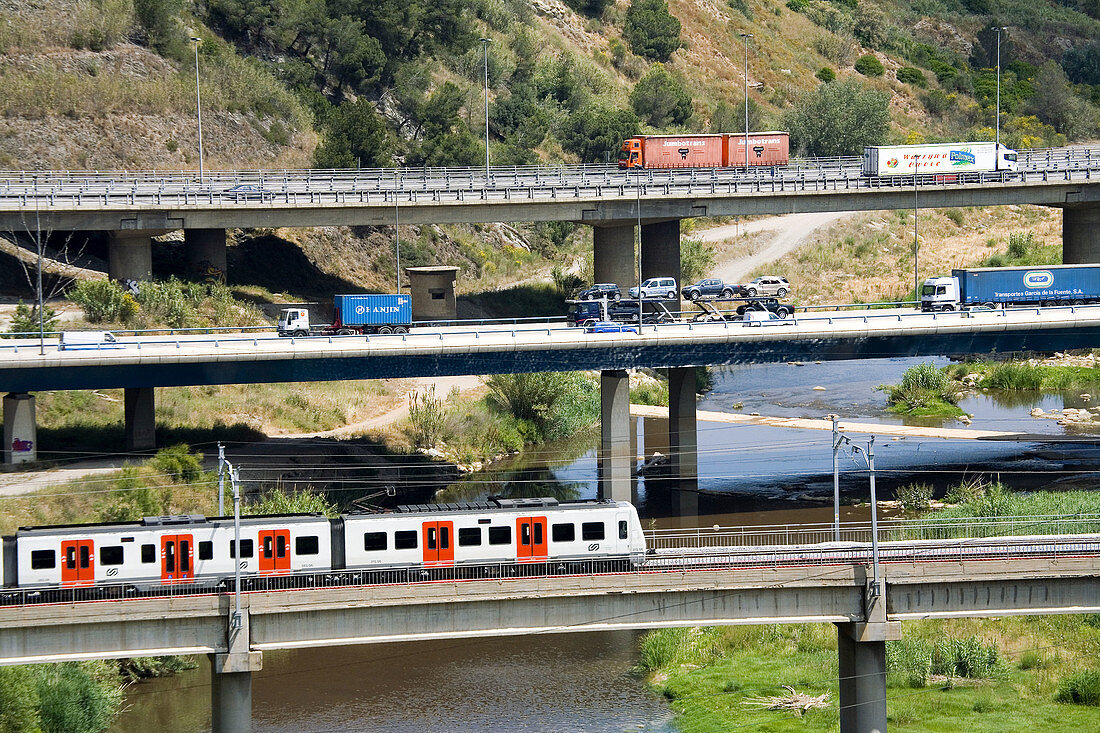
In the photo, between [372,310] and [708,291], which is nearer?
[372,310]

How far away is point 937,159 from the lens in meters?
105

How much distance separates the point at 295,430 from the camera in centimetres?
8412

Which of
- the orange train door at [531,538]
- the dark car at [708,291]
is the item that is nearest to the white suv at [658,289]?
the dark car at [708,291]

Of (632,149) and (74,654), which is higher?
(632,149)

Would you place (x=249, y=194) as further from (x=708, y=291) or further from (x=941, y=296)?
(x=941, y=296)

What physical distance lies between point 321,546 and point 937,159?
Result: 226ft

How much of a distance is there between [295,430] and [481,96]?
6960 cm

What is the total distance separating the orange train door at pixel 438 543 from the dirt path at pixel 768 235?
7770 cm

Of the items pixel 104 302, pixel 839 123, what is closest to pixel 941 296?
pixel 104 302

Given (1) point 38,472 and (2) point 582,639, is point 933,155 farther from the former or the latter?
(1) point 38,472

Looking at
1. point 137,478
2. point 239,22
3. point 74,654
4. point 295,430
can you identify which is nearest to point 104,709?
point 74,654

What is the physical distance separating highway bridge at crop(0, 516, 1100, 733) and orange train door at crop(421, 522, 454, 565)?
3.54 m

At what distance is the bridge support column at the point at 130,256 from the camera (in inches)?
3637

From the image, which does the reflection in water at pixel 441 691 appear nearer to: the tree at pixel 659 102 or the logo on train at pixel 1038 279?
the logo on train at pixel 1038 279
